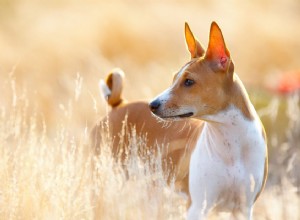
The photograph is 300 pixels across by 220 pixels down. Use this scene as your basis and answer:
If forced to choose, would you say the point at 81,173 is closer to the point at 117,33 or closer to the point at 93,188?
the point at 93,188

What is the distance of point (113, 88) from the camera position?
7.01 meters

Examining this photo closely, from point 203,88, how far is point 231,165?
571 millimetres

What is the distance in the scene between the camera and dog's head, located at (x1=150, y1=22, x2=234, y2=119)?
17.4ft

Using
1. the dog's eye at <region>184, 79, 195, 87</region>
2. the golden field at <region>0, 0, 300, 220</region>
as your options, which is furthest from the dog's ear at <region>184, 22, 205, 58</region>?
the golden field at <region>0, 0, 300, 220</region>

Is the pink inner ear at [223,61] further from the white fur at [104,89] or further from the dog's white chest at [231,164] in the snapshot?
the white fur at [104,89]

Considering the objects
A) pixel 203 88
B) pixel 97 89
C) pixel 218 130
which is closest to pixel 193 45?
pixel 203 88

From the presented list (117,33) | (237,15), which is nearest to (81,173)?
(117,33)

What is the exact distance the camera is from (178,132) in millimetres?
6258

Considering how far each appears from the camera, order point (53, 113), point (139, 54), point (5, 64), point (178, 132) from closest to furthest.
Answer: point (178, 132), point (53, 113), point (5, 64), point (139, 54)

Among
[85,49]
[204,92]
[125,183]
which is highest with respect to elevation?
[85,49]

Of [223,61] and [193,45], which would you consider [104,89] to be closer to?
[193,45]

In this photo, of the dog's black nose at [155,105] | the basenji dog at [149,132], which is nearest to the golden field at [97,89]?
the basenji dog at [149,132]

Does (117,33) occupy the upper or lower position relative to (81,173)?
upper

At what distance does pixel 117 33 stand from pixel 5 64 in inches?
83.2
